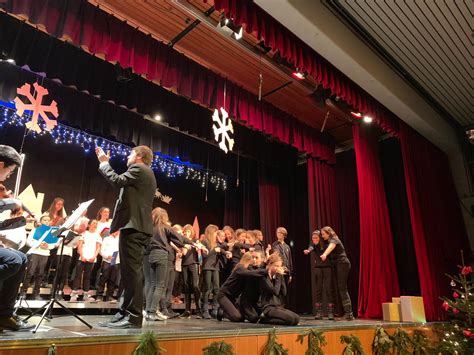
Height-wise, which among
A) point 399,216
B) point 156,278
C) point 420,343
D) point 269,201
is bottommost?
point 420,343

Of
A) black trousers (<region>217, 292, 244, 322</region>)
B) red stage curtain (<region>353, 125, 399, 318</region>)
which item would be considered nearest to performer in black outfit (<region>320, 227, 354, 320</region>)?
red stage curtain (<region>353, 125, 399, 318</region>)

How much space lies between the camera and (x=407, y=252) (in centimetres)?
805

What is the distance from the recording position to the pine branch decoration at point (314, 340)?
3.77 m

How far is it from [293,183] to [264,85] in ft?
12.6

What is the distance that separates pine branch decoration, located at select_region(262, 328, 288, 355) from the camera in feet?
11.0

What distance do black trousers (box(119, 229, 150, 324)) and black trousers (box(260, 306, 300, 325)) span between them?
6.14 ft

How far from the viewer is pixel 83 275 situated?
652cm

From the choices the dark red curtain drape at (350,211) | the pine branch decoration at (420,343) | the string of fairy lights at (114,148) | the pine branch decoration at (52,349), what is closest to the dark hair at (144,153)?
the pine branch decoration at (52,349)

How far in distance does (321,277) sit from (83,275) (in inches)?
166

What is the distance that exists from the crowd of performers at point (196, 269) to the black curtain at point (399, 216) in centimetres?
278

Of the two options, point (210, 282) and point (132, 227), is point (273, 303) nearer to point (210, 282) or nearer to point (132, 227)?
point (210, 282)

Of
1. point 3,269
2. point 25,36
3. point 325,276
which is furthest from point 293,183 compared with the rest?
point 3,269

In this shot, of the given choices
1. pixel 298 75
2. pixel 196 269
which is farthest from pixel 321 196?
pixel 196 269

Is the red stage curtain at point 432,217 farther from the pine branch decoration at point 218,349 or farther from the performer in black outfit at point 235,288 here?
the pine branch decoration at point 218,349
